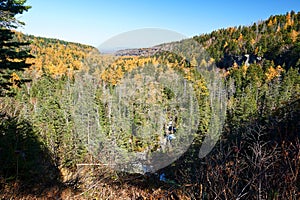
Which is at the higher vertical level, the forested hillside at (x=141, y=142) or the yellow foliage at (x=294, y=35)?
the yellow foliage at (x=294, y=35)

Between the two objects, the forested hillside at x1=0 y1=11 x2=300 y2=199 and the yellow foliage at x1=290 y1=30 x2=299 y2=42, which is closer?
the forested hillside at x1=0 y1=11 x2=300 y2=199

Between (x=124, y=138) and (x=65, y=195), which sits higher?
(x=65, y=195)

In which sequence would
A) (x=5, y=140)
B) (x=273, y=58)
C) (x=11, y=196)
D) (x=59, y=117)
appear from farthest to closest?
(x=273, y=58) → (x=59, y=117) → (x=5, y=140) → (x=11, y=196)

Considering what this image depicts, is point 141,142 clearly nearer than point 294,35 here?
Yes

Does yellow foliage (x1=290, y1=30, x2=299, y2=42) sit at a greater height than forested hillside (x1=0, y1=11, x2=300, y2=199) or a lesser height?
greater

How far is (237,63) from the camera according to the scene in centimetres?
7206

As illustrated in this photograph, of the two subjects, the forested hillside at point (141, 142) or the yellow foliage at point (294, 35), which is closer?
the forested hillside at point (141, 142)

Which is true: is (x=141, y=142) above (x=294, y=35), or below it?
below

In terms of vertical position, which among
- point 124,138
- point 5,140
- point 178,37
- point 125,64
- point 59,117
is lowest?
point 59,117

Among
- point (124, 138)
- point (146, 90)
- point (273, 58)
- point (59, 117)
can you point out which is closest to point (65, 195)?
point (146, 90)

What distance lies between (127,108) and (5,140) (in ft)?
13.2

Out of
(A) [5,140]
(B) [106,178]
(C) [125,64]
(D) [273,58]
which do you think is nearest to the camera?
(B) [106,178]

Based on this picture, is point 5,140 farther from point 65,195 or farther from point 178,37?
point 178,37

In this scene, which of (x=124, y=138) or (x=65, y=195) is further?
(x=124, y=138)
